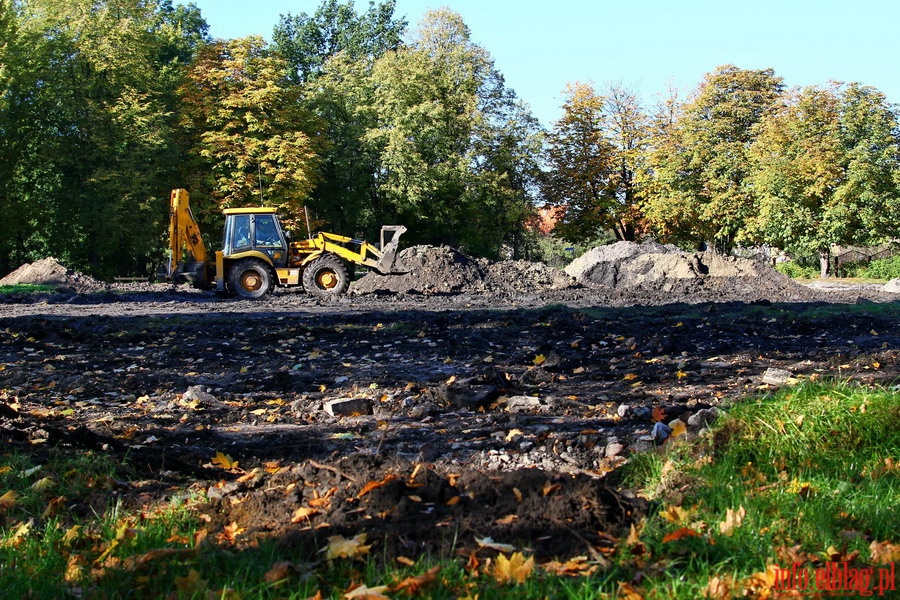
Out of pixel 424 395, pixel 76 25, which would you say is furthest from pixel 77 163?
pixel 424 395

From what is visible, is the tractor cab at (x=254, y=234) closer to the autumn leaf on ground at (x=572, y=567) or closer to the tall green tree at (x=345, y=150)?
the tall green tree at (x=345, y=150)

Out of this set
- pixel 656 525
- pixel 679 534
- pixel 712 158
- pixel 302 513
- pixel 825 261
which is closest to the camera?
pixel 679 534

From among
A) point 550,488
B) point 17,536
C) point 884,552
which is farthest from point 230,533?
point 884,552

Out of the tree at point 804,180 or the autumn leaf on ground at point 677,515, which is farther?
the tree at point 804,180

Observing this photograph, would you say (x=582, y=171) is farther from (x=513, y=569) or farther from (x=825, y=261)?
(x=513, y=569)

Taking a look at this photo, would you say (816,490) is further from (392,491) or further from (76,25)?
(76,25)

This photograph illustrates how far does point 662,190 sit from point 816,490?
120 ft

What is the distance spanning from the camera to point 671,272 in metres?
26.1

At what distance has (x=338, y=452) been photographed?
5.67 meters

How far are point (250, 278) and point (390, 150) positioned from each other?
18.0 metres

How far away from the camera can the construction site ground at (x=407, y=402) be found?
413cm

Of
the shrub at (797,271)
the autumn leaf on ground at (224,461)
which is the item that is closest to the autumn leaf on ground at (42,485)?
the autumn leaf on ground at (224,461)

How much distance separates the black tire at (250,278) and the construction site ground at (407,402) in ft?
20.1

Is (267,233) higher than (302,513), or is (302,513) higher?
(267,233)
